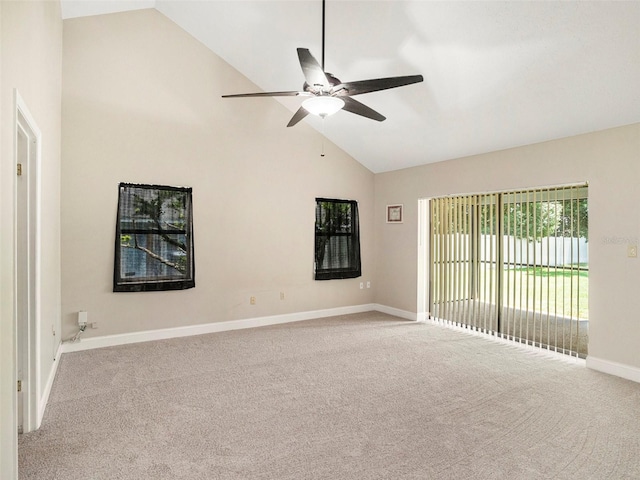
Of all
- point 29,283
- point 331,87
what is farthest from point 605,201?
→ point 29,283

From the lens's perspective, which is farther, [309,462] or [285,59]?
[285,59]

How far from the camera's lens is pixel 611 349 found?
3896 mm

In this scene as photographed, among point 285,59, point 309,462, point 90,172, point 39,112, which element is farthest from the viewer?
point 285,59

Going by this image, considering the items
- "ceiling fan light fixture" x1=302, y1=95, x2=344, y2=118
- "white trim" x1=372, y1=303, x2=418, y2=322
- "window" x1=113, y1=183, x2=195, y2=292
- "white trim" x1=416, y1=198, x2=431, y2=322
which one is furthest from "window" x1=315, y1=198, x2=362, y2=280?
"ceiling fan light fixture" x1=302, y1=95, x2=344, y2=118

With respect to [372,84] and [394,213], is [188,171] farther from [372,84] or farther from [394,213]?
[394,213]

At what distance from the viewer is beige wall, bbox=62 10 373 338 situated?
453cm

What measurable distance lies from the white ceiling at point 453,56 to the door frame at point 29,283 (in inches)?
100

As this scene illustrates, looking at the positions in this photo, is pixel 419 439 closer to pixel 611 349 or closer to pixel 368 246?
pixel 611 349

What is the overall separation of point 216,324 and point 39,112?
11.0 feet

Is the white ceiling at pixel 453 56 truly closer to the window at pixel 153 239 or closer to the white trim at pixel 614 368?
the window at pixel 153 239

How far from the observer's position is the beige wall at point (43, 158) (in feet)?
6.15

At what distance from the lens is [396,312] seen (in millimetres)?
6539

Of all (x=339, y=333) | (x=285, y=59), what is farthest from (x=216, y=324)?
(x=285, y=59)

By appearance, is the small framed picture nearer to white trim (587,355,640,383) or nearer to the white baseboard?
white trim (587,355,640,383)
